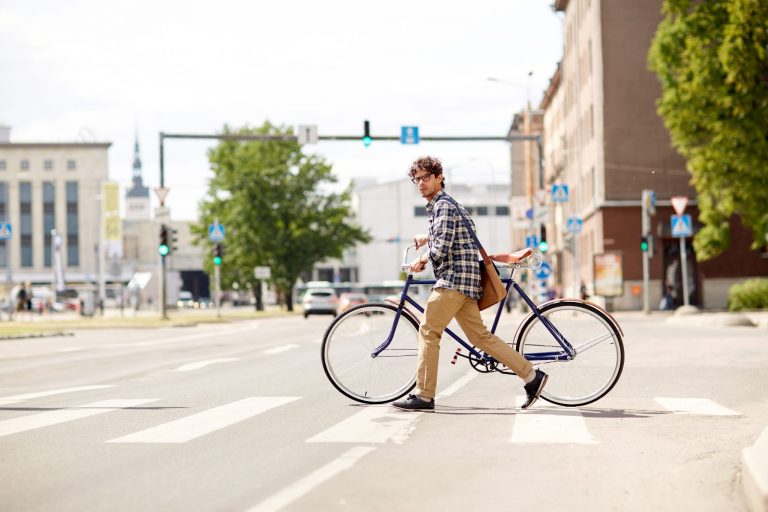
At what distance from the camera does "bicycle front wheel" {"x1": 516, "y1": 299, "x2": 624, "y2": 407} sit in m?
9.78

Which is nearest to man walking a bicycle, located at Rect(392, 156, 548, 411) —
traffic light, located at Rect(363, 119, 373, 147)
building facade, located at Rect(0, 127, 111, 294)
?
traffic light, located at Rect(363, 119, 373, 147)

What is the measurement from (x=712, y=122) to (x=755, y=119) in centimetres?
138

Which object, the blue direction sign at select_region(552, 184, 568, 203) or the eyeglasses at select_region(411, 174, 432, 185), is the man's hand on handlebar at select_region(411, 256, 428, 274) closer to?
the eyeglasses at select_region(411, 174, 432, 185)

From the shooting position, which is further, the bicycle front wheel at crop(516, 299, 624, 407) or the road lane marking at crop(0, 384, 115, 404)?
the road lane marking at crop(0, 384, 115, 404)

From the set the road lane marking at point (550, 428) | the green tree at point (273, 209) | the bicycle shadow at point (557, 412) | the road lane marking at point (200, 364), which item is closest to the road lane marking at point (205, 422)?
the bicycle shadow at point (557, 412)

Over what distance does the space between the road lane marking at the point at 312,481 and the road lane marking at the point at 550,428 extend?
116 centimetres

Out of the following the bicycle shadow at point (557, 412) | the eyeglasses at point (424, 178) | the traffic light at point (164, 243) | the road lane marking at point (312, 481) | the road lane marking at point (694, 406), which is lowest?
the road lane marking at point (694, 406)

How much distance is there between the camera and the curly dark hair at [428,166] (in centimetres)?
952

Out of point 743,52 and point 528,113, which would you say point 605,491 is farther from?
point 528,113

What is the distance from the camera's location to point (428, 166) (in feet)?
31.2

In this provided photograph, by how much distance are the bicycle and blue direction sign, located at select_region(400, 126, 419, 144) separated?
26.4 metres

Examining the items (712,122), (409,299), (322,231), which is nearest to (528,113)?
(712,122)

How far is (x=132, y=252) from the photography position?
5812 inches

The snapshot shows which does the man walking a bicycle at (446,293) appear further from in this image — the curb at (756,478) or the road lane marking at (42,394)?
the road lane marking at (42,394)
